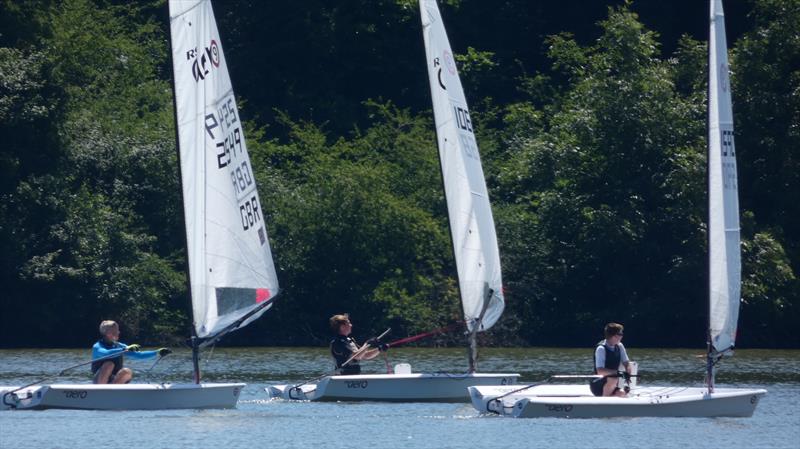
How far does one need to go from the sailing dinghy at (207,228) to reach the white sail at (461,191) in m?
3.57

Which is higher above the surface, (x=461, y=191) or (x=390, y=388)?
(x=461, y=191)

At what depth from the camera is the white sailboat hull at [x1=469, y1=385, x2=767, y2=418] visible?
74.8 feet

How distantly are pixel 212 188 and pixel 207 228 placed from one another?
58cm

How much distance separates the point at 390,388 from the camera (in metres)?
25.6

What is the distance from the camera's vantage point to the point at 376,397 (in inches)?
1008

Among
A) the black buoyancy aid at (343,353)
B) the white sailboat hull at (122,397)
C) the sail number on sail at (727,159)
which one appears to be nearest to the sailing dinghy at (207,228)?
the white sailboat hull at (122,397)

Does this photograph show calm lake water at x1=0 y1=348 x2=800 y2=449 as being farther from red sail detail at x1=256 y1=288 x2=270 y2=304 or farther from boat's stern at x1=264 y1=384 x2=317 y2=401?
red sail detail at x1=256 y1=288 x2=270 y2=304

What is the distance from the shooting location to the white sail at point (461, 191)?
90.4ft

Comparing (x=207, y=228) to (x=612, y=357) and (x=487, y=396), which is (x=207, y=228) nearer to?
(x=487, y=396)

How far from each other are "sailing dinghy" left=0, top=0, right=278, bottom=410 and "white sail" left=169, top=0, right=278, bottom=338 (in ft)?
0.05

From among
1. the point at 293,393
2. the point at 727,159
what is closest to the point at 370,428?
the point at 293,393

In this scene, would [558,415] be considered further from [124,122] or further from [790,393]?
[124,122]

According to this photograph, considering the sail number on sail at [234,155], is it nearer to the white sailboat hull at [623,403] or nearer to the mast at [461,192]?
the mast at [461,192]

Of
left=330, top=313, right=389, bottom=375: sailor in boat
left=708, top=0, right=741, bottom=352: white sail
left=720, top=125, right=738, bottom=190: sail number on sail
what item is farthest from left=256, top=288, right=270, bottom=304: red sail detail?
left=720, top=125, right=738, bottom=190: sail number on sail
